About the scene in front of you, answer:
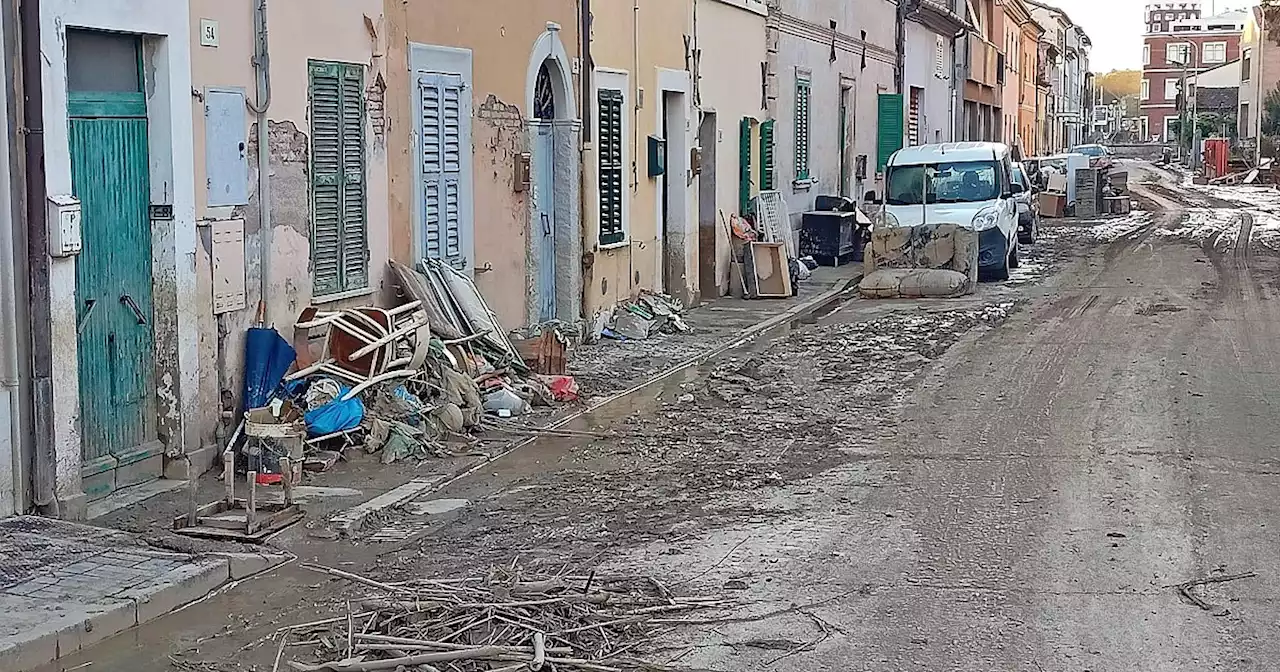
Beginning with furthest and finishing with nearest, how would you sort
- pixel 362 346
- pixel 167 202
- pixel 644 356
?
pixel 644 356 < pixel 362 346 < pixel 167 202

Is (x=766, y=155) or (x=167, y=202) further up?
(x=766, y=155)

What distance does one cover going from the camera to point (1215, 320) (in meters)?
17.1

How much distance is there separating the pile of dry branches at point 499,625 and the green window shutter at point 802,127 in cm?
1799

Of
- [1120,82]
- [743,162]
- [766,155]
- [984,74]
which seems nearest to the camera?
[743,162]

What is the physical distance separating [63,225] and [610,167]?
922 centimetres

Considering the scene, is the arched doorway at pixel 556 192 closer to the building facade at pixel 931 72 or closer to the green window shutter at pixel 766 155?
the green window shutter at pixel 766 155

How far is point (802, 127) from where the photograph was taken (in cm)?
2467

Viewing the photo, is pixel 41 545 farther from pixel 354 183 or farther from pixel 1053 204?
pixel 1053 204

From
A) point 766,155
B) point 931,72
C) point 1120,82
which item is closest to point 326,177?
point 766,155

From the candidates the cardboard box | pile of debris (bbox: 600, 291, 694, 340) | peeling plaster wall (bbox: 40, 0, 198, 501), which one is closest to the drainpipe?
peeling plaster wall (bbox: 40, 0, 198, 501)

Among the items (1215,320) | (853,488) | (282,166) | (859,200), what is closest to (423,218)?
(282,166)

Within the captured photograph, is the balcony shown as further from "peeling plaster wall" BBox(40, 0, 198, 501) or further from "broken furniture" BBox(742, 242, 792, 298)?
"peeling plaster wall" BBox(40, 0, 198, 501)

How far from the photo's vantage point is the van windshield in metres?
23.0

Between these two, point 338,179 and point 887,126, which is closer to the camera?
point 338,179
